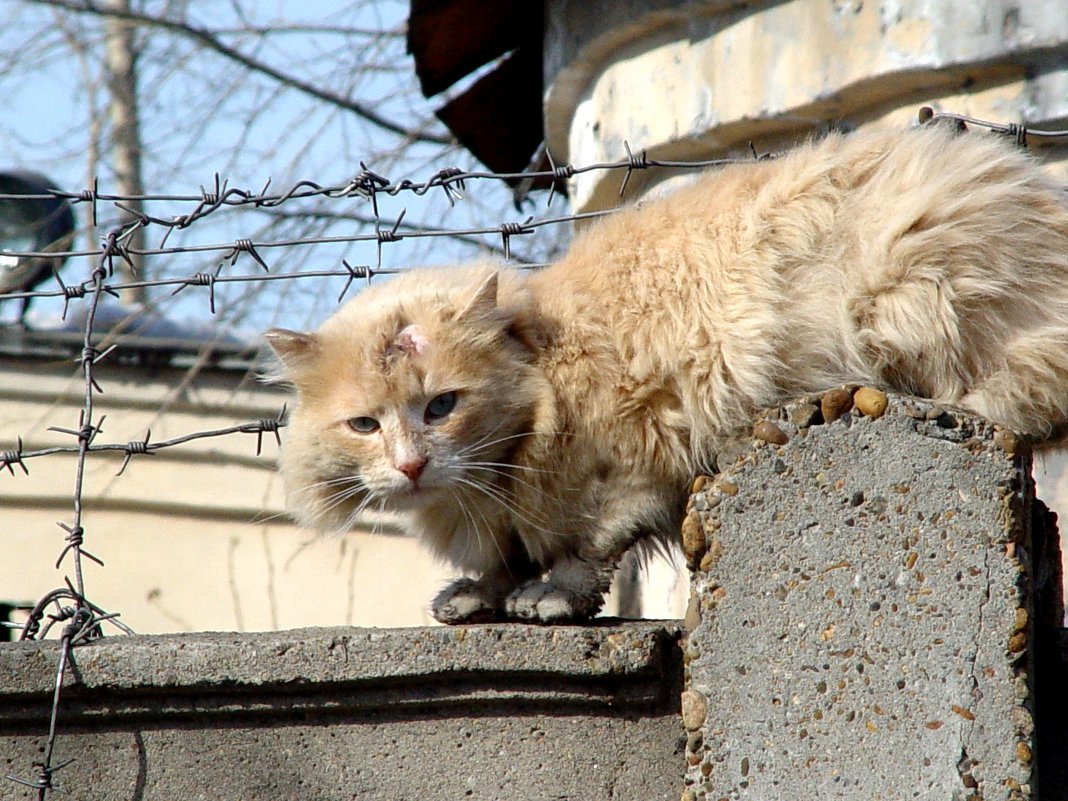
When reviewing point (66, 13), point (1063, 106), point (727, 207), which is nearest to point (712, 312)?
point (727, 207)

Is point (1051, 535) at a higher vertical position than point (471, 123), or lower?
lower

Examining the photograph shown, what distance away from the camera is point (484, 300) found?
2.61m

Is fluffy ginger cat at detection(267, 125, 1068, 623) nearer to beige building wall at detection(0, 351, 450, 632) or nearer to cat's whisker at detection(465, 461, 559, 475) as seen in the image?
cat's whisker at detection(465, 461, 559, 475)

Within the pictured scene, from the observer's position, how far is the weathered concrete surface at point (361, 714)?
2143mm

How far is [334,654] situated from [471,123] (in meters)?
3.71

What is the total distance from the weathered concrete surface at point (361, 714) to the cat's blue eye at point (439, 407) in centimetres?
54

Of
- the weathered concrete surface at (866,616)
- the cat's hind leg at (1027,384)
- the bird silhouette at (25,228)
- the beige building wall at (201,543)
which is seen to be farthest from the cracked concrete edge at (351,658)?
the beige building wall at (201,543)

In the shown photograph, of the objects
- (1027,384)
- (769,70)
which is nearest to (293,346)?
(1027,384)

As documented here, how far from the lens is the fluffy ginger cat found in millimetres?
2430

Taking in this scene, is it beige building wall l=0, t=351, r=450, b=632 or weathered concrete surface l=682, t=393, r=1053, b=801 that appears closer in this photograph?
weathered concrete surface l=682, t=393, r=1053, b=801

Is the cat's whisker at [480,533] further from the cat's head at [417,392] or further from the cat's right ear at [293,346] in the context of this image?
the cat's right ear at [293,346]

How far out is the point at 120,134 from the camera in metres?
9.55

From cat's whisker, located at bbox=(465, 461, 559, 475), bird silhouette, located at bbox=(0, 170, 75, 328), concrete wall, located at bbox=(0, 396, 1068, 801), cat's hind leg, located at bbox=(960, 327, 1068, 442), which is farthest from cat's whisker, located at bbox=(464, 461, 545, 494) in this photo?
bird silhouette, located at bbox=(0, 170, 75, 328)

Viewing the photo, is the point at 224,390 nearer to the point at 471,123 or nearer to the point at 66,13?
the point at 471,123
